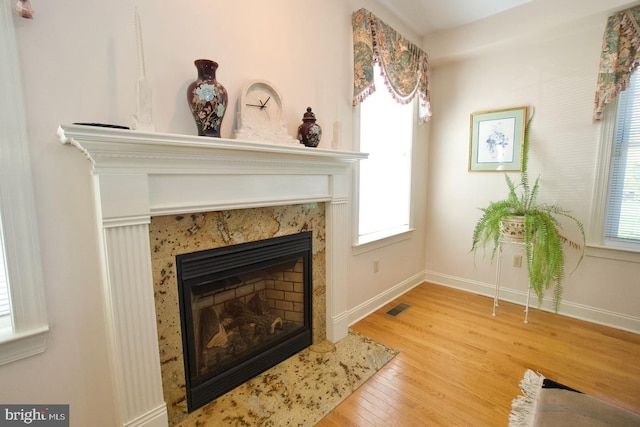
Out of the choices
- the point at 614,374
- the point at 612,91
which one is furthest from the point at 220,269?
the point at 612,91

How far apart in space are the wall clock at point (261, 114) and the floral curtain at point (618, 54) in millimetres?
2486

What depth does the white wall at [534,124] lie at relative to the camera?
239 cm

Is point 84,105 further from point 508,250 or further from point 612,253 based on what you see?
point 612,253

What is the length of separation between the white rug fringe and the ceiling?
9.41 feet

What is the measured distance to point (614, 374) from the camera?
6.08ft

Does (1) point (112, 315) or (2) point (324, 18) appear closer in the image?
(1) point (112, 315)

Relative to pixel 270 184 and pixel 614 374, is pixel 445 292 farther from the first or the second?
pixel 270 184

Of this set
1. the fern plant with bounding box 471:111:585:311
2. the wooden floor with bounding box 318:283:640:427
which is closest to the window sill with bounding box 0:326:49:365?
the wooden floor with bounding box 318:283:640:427

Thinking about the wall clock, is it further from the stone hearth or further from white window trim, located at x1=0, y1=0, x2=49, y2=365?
white window trim, located at x1=0, y1=0, x2=49, y2=365

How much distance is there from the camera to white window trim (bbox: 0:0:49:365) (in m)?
1.01

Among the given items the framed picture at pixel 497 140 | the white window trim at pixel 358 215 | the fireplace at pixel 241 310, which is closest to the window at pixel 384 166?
the white window trim at pixel 358 215

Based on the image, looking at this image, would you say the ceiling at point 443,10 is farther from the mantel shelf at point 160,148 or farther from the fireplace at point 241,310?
the fireplace at point 241,310

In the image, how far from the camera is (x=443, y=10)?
2.52 metres

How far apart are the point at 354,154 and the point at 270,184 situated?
0.66 meters
